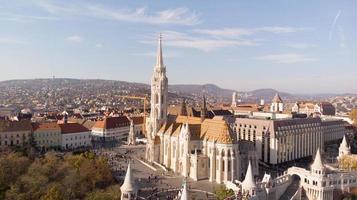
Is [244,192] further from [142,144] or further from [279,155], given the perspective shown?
[142,144]

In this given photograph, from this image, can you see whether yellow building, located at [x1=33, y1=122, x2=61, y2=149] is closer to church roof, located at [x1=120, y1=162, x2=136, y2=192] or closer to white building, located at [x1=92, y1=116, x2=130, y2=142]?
white building, located at [x1=92, y1=116, x2=130, y2=142]

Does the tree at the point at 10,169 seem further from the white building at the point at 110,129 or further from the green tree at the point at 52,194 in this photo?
the white building at the point at 110,129

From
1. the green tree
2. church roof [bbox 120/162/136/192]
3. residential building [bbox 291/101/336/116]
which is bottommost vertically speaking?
the green tree

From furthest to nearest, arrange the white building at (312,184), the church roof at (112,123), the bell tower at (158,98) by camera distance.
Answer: the church roof at (112,123) → the bell tower at (158,98) → the white building at (312,184)

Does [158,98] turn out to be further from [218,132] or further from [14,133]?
[14,133]

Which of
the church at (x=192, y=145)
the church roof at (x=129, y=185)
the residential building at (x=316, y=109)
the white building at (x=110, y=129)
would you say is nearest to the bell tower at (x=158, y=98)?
the church at (x=192, y=145)

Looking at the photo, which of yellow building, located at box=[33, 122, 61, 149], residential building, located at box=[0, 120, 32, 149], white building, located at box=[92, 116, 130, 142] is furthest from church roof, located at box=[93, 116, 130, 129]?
residential building, located at box=[0, 120, 32, 149]
